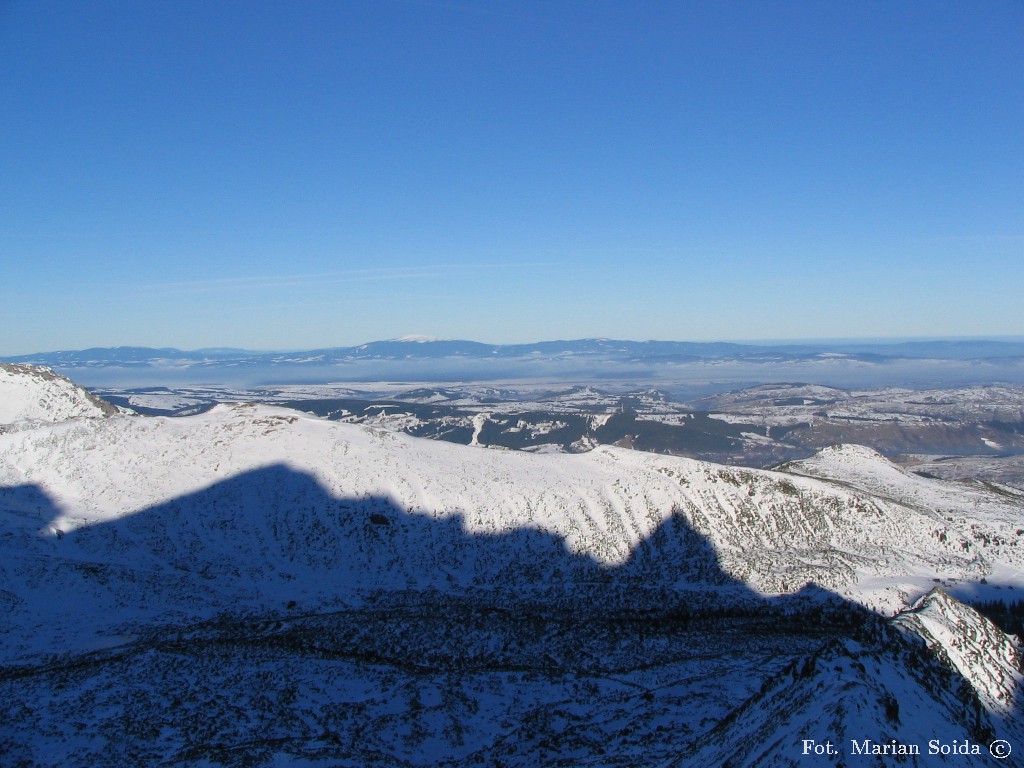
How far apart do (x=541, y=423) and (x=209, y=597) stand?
14251 cm

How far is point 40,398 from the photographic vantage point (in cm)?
9538

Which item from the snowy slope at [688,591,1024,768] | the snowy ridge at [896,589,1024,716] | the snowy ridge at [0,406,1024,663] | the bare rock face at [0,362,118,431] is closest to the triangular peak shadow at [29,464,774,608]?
the snowy ridge at [0,406,1024,663]

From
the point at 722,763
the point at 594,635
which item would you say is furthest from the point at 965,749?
the point at 594,635

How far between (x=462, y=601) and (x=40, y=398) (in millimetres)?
87420

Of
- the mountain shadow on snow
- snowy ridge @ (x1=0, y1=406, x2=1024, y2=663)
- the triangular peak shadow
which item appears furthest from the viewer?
snowy ridge @ (x1=0, y1=406, x2=1024, y2=663)

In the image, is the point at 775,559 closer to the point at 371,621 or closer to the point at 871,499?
the point at 871,499

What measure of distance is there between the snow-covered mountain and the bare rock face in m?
27.6

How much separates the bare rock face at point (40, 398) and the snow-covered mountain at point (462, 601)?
90.4 ft

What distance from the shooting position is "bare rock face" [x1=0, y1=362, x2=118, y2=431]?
303 ft

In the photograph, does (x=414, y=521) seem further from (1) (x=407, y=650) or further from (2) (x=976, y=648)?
(2) (x=976, y=648)

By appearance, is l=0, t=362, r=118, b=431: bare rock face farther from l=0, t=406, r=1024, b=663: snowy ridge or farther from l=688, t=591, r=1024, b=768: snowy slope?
l=688, t=591, r=1024, b=768: snowy slope

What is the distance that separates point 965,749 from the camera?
67.6 feet

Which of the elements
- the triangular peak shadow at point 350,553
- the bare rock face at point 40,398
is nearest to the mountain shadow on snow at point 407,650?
the triangular peak shadow at point 350,553

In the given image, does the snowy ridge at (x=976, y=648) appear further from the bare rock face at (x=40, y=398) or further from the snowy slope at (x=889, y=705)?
the bare rock face at (x=40, y=398)
